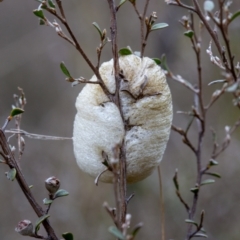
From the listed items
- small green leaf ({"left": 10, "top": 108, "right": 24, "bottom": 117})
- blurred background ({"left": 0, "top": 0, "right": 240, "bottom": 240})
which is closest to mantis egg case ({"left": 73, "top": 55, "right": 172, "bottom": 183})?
small green leaf ({"left": 10, "top": 108, "right": 24, "bottom": 117})

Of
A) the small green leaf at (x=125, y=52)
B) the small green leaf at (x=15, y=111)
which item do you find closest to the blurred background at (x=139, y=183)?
the small green leaf at (x=125, y=52)

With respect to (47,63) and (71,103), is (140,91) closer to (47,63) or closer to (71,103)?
(71,103)

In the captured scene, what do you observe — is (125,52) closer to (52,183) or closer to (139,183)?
(52,183)

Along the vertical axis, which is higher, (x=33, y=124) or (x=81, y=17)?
(x=81, y=17)

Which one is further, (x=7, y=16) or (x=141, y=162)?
(x=7, y=16)

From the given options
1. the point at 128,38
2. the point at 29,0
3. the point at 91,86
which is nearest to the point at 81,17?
the point at 128,38

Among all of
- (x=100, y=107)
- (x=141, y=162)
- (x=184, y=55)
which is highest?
(x=100, y=107)

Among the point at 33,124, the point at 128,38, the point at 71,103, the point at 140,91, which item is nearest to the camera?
the point at 140,91

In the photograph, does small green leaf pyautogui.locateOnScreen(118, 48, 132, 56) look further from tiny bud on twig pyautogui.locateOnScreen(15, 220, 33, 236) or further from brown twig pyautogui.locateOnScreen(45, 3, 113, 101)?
Answer: tiny bud on twig pyautogui.locateOnScreen(15, 220, 33, 236)

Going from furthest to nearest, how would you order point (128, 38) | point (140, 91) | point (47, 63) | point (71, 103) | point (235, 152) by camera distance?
point (47, 63) < point (71, 103) < point (128, 38) < point (235, 152) < point (140, 91)

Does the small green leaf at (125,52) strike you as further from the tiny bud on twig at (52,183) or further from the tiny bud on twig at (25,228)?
the tiny bud on twig at (25,228)
